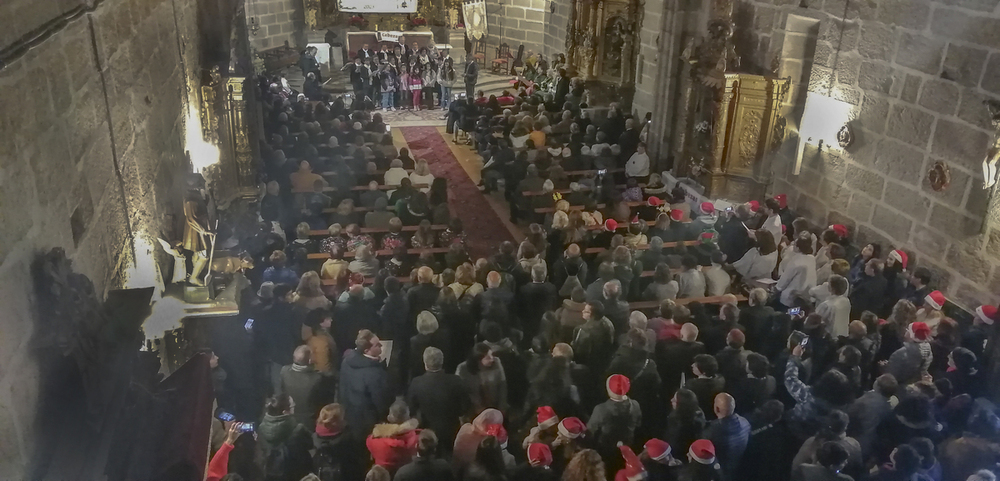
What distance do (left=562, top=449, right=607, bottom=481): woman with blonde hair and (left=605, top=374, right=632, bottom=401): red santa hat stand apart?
0.69m

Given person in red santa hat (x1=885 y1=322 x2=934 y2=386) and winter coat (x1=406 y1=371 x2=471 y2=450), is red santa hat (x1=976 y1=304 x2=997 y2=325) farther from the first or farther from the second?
winter coat (x1=406 y1=371 x2=471 y2=450)

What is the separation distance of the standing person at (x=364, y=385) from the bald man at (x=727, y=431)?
7.72 feet

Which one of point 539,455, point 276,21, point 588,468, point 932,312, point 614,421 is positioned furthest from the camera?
point 276,21

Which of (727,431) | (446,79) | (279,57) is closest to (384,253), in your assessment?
(727,431)

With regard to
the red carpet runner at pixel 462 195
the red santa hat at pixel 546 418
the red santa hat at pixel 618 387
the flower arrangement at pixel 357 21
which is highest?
the flower arrangement at pixel 357 21

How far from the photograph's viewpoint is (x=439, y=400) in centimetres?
502

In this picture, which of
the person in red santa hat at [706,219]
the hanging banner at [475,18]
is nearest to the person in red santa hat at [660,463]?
the person in red santa hat at [706,219]

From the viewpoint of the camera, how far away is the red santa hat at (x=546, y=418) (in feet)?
15.4

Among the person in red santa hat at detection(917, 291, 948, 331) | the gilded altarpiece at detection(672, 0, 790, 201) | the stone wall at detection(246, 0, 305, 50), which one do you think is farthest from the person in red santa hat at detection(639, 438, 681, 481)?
the stone wall at detection(246, 0, 305, 50)

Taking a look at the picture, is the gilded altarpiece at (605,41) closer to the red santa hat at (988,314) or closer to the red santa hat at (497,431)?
the red santa hat at (988,314)

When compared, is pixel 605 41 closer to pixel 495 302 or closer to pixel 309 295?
pixel 495 302

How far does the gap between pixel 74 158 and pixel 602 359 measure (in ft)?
13.0

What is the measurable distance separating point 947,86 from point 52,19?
7625 millimetres

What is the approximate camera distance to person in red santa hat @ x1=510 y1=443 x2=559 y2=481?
4.39 meters
